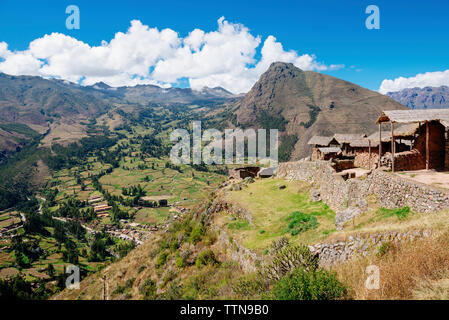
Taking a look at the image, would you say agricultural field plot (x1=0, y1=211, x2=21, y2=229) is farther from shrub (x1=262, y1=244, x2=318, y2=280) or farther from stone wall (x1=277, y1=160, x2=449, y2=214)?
shrub (x1=262, y1=244, x2=318, y2=280)

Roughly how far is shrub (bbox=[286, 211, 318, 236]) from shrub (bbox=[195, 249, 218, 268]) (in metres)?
5.49

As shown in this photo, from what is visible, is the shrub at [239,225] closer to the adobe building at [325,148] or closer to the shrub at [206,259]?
the shrub at [206,259]

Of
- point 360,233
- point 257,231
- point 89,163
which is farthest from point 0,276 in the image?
point 89,163

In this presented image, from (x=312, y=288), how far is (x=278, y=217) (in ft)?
32.9

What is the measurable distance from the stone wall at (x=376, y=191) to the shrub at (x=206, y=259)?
27.0ft

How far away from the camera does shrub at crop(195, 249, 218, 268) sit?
52.5 feet

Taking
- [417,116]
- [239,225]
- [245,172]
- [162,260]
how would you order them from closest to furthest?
1. [417,116]
2. [239,225]
3. [162,260]
4. [245,172]

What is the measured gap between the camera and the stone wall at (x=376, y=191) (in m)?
8.86

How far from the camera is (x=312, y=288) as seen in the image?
6477mm

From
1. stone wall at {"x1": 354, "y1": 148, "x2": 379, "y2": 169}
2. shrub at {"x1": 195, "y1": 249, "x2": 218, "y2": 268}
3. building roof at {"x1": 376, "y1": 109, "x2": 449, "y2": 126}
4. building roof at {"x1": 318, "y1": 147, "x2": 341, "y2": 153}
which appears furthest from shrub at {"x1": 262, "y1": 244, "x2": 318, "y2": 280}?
building roof at {"x1": 318, "y1": 147, "x2": 341, "y2": 153}

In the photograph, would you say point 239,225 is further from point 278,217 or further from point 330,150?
point 330,150

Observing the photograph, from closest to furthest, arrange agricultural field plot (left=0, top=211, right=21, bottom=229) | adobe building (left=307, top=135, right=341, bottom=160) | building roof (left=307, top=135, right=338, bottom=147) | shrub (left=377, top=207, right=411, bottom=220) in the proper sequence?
shrub (left=377, top=207, right=411, bottom=220), adobe building (left=307, top=135, right=341, bottom=160), building roof (left=307, top=135, right=338, bottom=147), agricultural field plot (left=0, top=211, right=21, bottom=229)

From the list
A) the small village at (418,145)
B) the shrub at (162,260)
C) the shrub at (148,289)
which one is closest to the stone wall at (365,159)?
the small village at (418,145)

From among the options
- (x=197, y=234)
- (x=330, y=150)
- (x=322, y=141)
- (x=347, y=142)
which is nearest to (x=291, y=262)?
(x=197, y=234)
